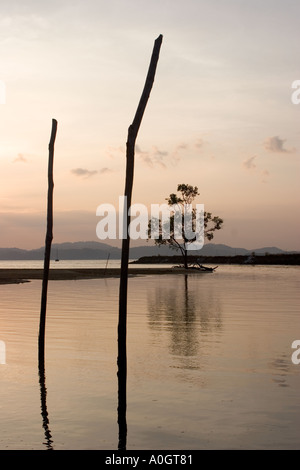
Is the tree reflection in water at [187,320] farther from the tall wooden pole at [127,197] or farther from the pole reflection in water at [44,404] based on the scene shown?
the pole reflection in water at [44,404]

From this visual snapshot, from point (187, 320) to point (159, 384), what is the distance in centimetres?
1604

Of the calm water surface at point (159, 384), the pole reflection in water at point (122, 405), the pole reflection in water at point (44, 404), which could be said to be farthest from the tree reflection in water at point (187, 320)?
the pole reflection in water at point (44, 404)

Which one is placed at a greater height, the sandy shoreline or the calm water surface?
the sandy shoreline

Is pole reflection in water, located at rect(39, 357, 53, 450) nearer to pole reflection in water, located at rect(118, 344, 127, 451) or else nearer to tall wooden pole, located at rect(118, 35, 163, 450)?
pole reflection in water, located at rect(118, 344, 127, 451)

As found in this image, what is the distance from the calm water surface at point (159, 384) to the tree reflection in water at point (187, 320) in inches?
3.7

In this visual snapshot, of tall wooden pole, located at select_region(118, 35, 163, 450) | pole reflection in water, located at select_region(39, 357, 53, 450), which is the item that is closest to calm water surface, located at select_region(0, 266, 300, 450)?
pole reflection in water, located at select_region(39, 357, 53, 450)

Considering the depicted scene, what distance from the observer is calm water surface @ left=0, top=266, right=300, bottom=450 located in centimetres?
1112

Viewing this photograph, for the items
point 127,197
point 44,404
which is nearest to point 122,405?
point 44,404

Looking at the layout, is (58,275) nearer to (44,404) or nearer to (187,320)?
(187,320)

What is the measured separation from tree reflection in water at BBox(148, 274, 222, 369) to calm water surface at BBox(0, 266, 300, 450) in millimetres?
93

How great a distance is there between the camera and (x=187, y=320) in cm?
3167

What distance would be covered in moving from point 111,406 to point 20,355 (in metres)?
7.55
